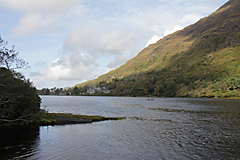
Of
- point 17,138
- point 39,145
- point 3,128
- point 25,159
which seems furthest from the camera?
point 3,128

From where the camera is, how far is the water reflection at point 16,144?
25.8 meters

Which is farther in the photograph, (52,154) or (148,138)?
(148,138)

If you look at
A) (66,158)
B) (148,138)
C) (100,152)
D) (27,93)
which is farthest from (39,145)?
(27,93)

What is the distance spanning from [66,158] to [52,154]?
296 cm

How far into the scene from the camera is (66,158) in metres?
25.2

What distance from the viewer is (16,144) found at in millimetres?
31219

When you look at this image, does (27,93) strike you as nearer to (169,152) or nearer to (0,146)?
(0,146)

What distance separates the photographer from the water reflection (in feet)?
84.6

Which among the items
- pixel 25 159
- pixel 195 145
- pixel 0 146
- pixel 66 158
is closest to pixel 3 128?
pixel 0 146

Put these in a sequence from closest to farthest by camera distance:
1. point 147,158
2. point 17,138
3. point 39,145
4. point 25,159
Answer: point 25,159 < point 147,158 < point 39,145 < point 17,138

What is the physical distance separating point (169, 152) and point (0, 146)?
29299mm

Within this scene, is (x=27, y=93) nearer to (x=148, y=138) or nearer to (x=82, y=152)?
(x=82, y=152)

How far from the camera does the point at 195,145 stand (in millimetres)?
32531

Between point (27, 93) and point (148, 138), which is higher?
point (27, 93)
